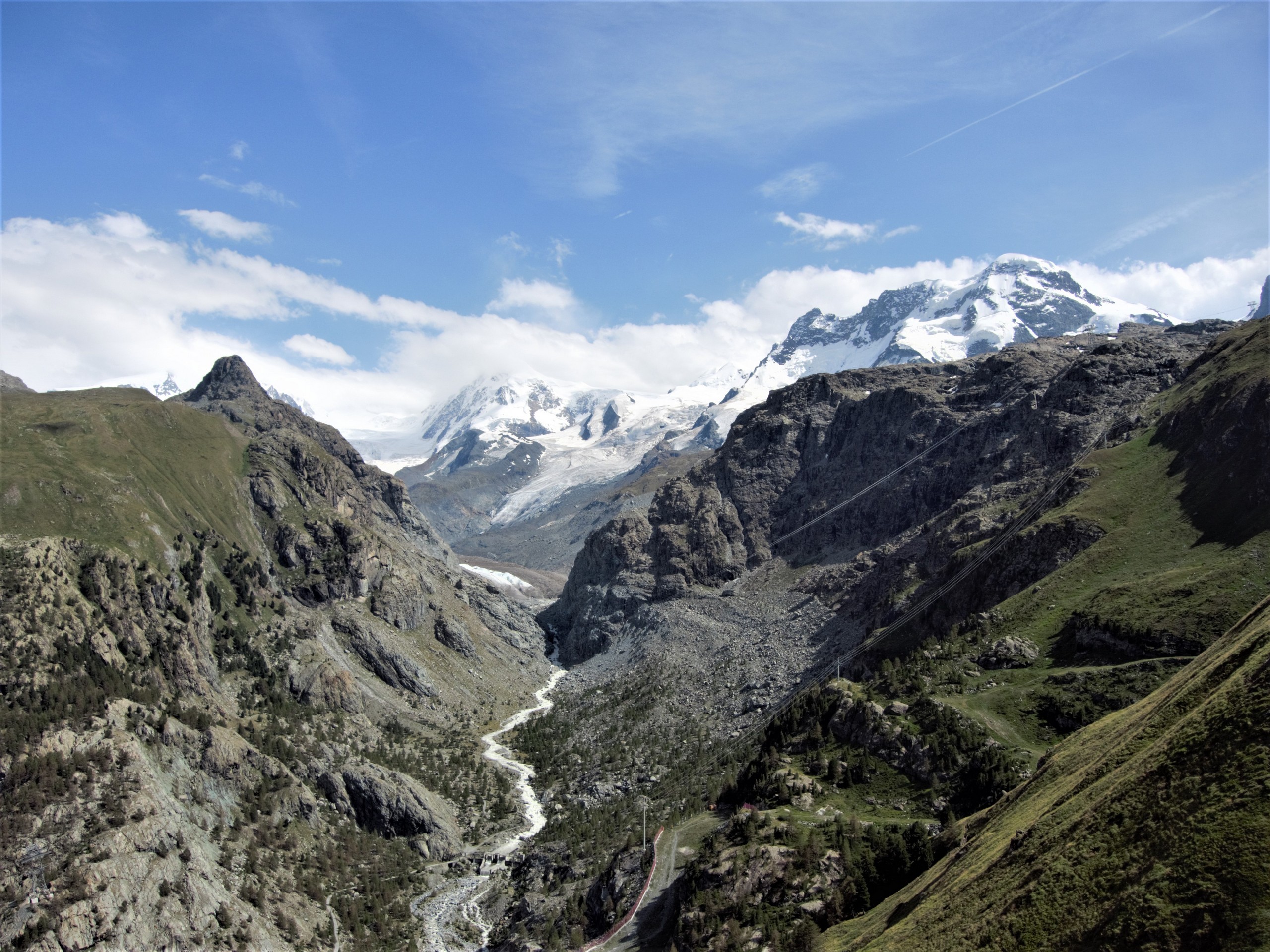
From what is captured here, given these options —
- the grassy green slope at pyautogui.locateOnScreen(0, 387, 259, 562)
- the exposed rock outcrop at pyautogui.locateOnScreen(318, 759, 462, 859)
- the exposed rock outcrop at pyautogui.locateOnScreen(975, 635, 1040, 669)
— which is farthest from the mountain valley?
the grassy green slope at pyautogui.locateOnScreen(0, 387, 259, 562)

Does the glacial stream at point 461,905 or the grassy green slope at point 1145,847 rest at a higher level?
the grassy green slope at point 1145,847

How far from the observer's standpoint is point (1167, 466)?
147 meters

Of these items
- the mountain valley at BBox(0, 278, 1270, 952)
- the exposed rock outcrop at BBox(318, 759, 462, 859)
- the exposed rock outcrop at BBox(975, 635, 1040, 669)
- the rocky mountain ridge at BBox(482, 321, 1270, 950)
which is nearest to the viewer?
the mountain valley at BBox(0, 278, 1270, 952)

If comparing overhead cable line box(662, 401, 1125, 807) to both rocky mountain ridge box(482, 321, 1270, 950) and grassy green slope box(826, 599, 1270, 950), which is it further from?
grassy green slope box(826, 599, 1270, 950)

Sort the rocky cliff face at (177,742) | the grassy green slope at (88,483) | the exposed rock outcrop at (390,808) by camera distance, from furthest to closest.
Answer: the grassy green slope at (88,483) → the exposed rock outcrop at (390,808) → the rocky cliff face at (177,742)

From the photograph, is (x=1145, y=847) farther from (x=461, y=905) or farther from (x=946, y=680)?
(x=461, y=905)

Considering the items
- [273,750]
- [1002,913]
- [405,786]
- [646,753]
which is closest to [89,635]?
[273,750]

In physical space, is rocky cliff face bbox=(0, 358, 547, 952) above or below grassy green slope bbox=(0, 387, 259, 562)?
below

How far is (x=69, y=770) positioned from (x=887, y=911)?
10032cm

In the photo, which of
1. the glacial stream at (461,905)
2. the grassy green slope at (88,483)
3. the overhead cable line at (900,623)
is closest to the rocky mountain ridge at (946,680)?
the overhead cable line at (900,623)

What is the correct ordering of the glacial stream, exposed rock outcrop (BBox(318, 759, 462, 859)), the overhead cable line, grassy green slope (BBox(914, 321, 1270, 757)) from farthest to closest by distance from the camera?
1. the overhead cable line
2. exposed rock outcrop (BBox(318, 759, 462, 859))
3. the glacial stream
4. grassy green slope (BBox(914, 321, 1270, 757))

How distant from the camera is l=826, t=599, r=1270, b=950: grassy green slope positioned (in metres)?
36.3

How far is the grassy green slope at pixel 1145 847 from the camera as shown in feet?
119

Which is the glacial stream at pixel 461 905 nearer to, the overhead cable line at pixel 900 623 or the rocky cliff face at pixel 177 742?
the rocky cliff face at pixel 177 742
